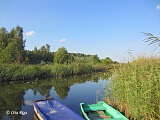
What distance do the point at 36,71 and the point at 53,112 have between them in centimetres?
1011

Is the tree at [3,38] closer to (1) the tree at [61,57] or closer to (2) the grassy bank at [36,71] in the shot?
(1) the tree at [61,57]

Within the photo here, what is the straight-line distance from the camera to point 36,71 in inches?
543

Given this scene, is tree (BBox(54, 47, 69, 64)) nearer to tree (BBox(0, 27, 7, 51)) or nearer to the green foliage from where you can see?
the green foliage

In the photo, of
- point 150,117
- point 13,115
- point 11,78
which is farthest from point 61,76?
point 150,117

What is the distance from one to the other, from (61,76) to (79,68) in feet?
12.2

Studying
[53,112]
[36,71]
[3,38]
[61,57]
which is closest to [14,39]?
[3,38]

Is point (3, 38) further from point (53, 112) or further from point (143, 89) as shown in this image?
point (143, 89)

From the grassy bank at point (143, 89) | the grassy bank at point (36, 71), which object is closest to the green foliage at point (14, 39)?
the grassy bank at point (36, 71)

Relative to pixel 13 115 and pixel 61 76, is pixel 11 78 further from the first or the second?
pixel 13 115

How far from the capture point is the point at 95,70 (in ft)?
79.0

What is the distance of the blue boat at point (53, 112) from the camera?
12.9 ft

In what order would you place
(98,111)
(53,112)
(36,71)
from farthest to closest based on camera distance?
(36,71) → (98,111) → (53,112)

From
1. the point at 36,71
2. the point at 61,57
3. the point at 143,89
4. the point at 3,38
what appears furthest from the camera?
the point at 3,38

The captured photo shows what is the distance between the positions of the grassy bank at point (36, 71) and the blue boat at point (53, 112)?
319 inches
